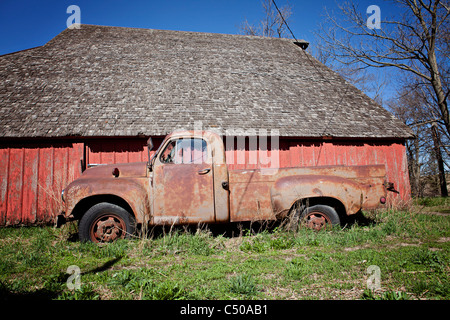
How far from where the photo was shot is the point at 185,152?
14.7 feet

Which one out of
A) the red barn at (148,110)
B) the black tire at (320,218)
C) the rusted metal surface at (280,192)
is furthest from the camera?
the red barn at (148,110)

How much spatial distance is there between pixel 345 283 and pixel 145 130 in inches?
254

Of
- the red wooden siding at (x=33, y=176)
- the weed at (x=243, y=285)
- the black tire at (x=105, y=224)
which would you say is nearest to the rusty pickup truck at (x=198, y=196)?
the black tire at (x=105, y=224)

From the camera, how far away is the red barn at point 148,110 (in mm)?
7184

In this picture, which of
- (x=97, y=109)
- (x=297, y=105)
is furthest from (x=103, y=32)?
(x=297, y=105)

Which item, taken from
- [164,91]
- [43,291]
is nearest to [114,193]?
[43,291]

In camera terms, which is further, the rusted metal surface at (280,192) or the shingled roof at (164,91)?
the shingled roof at (164,91)

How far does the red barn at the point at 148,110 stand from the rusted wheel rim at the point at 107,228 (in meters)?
2.88

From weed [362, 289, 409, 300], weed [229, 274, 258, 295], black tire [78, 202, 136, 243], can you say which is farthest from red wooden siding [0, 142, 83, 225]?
weed [362, 289, 409, 300]

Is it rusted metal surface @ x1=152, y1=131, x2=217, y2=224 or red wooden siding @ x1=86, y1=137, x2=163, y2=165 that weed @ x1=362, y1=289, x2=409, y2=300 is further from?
red wooden siding @ x1=86, y1=137, x2=163, y2=165

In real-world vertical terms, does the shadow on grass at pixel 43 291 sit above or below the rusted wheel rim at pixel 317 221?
A: below

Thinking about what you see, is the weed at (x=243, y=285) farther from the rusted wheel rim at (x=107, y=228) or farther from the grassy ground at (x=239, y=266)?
the rusted wheel rim at (x=107, y=228)

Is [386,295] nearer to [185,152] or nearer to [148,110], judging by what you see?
[185,152]
